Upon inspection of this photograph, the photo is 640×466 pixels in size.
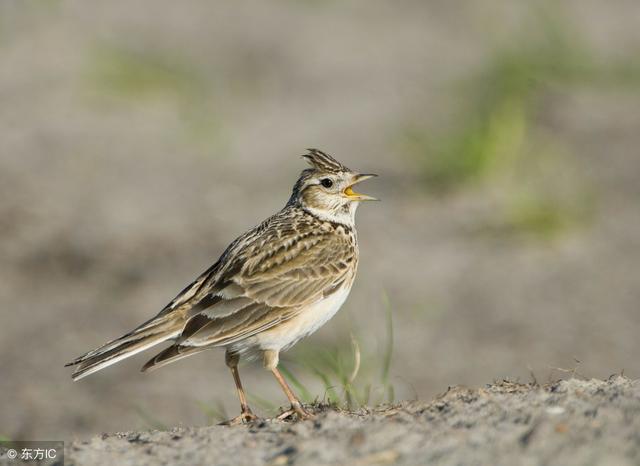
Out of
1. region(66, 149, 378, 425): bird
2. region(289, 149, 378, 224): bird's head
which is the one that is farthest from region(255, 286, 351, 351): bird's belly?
region(289, 149, 378, 224): bird's head

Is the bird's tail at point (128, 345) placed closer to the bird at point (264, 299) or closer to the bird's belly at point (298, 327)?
the bird at point (264, 299)

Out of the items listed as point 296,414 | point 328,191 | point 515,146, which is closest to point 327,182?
point 328,191

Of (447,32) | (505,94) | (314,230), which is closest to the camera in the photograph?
(314,230)

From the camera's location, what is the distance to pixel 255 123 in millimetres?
13609

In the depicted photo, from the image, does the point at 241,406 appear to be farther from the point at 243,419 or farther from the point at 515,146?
the point at 515,146

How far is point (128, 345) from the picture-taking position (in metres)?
5.08

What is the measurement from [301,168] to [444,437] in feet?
27.1

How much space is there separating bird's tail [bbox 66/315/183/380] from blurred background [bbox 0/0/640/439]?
956 mm

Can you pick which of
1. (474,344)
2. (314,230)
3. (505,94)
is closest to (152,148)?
(505,94)

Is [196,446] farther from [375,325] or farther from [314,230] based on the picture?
[375,325]

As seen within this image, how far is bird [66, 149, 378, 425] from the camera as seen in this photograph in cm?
517

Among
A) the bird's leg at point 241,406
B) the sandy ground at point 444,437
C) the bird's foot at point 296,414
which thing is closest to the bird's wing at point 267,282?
the bird's leg at point 241,406

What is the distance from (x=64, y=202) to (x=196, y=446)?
269 inches

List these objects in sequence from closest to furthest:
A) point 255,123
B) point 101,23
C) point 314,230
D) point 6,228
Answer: point 314,230 < point 6,228 < point 255,123 < point 101,23
